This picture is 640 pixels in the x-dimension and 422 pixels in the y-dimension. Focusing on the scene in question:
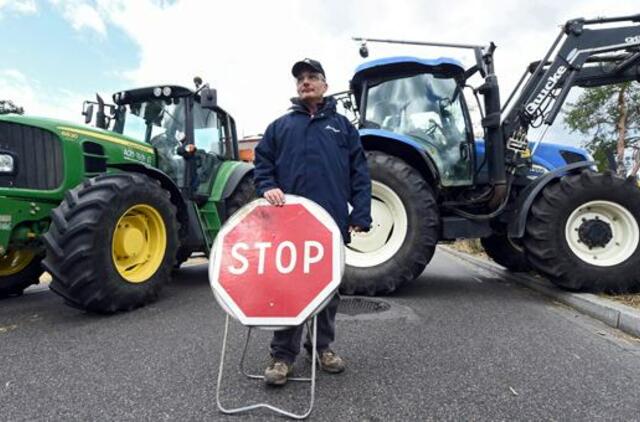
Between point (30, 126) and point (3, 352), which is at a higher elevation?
point (30, 126)

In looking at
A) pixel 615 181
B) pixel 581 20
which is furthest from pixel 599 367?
pixel 581 20

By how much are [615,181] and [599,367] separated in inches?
Answer: 107

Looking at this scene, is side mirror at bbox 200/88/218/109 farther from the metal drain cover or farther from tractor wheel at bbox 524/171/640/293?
tractor wheel at bbox 524/171/640/293

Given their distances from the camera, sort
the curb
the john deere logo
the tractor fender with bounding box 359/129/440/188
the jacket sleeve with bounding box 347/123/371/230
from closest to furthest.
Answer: the jacket sleeve with bounding box 347/123/371/230
the curb
the tractor fender with bounding box 359/129/440/188
the john deere logo

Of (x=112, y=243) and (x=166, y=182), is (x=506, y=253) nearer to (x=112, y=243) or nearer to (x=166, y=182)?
(x=166, y=182)

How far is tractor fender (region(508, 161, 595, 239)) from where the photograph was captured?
472cm

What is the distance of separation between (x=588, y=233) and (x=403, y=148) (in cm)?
211

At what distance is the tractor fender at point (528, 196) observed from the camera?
4.72m

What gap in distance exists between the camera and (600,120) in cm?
2188

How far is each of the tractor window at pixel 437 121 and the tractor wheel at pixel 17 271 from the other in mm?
4281

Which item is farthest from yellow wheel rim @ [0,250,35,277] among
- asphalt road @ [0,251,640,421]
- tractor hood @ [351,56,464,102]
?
tractor hood @ [351,56,464,102]

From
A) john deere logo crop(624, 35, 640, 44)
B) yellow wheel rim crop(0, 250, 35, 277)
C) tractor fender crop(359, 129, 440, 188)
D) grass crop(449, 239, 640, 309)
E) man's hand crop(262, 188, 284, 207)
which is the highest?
john deere logo crop(624, 35, 640, 44)

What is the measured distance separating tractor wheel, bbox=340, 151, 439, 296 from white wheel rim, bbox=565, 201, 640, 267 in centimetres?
141

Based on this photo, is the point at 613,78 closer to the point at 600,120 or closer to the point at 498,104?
the point at 498,104
